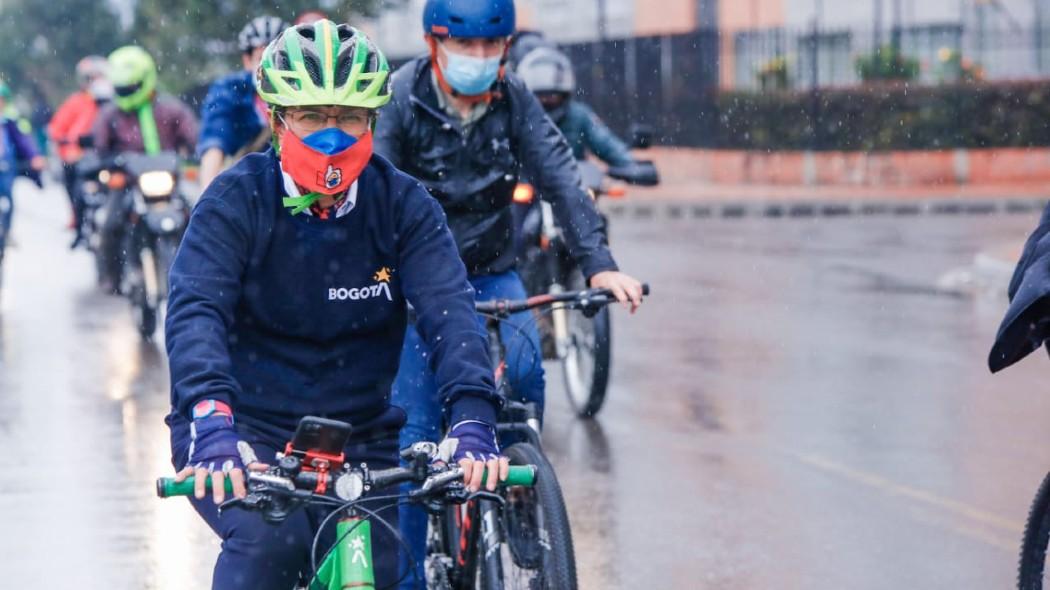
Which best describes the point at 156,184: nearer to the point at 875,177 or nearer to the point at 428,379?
the point at 428,379

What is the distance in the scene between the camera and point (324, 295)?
4070 millimetres

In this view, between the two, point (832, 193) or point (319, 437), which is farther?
point (832, 193)

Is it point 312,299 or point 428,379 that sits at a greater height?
point 312,299

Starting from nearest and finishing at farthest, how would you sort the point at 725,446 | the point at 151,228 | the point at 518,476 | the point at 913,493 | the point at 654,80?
the point at 518,476 → the point at 913,493 → the point at 725,446 → the point at 151,228 → the point at 654,80

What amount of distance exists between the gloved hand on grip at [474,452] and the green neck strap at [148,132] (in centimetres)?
1011

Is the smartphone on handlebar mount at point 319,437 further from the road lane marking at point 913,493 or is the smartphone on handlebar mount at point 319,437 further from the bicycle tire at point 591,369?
the bicycle tire at point 591,369

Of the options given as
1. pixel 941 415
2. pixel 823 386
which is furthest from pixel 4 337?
pixel 941 415

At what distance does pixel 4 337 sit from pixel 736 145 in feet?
57.5

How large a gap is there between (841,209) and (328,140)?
20.8 meters

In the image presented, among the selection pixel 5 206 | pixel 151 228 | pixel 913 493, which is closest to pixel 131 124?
pixel 151 228

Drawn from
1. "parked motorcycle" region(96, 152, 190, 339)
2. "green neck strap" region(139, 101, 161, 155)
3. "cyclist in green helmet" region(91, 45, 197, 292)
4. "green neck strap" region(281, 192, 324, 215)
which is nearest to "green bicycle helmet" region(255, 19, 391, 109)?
"green neck strap" region(281, 192, 324, 215)

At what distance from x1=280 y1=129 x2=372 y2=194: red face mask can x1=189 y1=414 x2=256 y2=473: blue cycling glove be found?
56 centimetres

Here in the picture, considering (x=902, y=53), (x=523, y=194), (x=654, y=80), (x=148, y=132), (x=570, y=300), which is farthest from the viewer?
(x=654, y=80)

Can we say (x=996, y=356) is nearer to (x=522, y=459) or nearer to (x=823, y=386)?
(x=522, y=459)
